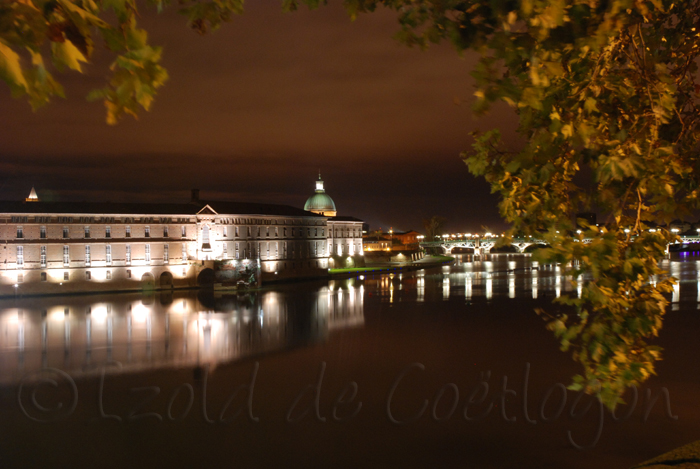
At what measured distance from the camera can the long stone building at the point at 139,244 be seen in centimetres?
4262

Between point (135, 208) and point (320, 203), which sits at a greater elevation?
point (320, 203)

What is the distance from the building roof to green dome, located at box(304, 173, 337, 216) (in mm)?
24639

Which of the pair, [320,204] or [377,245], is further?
[377,245]

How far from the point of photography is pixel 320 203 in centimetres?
8656

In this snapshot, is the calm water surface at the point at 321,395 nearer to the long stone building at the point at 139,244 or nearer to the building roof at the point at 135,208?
the long stone building at the point at 139,244

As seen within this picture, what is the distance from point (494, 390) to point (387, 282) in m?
40.5

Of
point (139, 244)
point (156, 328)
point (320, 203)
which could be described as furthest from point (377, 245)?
point (156, 328)

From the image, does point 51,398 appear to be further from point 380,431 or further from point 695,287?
point 695,287

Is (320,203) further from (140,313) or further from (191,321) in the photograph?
(191,321)

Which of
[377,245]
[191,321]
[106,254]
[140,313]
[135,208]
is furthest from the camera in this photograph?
[377,245]

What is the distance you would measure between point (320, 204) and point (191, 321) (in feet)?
183

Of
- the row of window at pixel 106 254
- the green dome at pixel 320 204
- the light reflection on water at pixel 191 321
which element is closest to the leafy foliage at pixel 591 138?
the light reflection on water at pixel 191 321

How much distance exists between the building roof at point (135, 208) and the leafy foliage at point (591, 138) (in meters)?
46.9

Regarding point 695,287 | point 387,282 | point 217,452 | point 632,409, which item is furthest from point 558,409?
point 387,282
